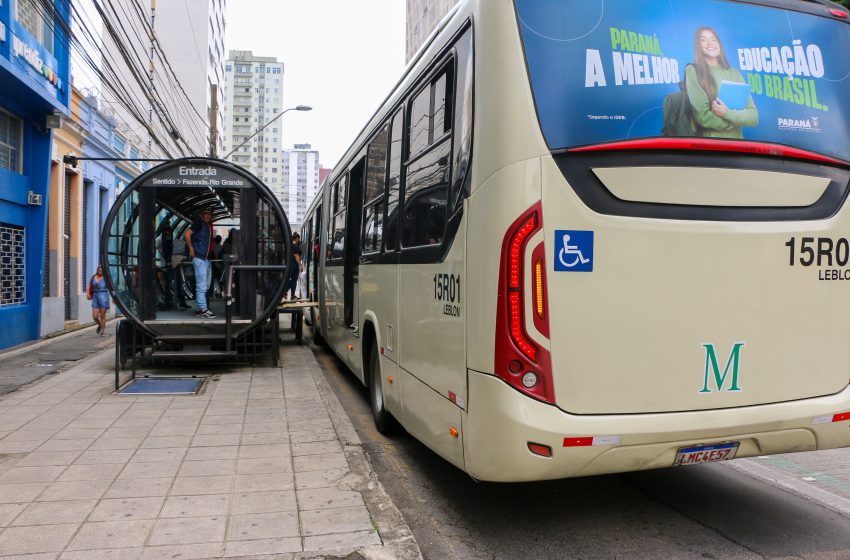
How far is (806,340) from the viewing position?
146 inches

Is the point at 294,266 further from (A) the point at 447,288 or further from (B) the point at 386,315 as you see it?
(A) the point at 447,288

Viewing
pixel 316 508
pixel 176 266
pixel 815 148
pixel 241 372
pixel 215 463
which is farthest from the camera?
pixel 176 266

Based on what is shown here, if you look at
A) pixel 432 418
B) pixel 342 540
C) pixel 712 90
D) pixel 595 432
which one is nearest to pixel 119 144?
pixel 432 418

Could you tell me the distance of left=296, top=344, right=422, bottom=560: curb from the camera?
11.7ft

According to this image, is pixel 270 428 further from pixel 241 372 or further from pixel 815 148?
pixel 815 148

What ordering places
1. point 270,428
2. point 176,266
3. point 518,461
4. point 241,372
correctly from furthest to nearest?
point 176,266 < point 241,372 < point 270,428 < point 518,461

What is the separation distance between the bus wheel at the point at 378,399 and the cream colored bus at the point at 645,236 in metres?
2.26

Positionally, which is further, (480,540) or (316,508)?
(316,508)

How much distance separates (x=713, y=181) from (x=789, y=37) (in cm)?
113

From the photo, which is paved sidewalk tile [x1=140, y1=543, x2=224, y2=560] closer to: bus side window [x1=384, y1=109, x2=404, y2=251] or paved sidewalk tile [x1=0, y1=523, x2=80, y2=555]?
paved sidewalk tile [x1=0, y1=523, x2=80, y2=555]

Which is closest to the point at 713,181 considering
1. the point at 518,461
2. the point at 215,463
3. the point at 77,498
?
the point at 518,461

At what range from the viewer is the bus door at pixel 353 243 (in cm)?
753

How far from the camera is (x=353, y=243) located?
794 cm

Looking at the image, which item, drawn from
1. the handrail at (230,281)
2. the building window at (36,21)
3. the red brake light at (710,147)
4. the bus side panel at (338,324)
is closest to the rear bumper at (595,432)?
the red brake light at (710,147)
